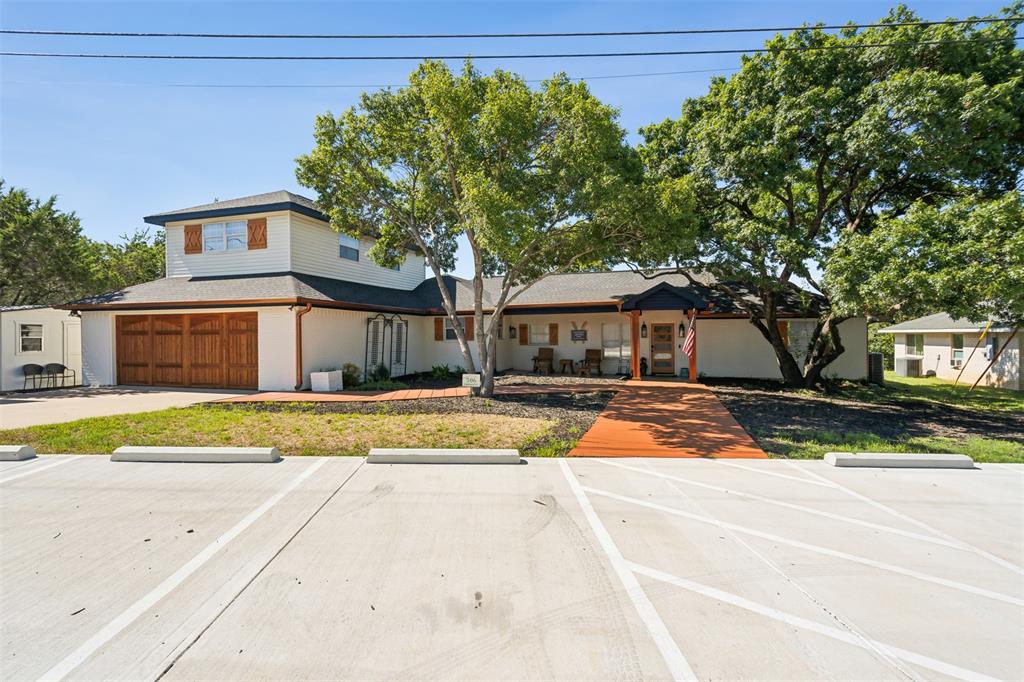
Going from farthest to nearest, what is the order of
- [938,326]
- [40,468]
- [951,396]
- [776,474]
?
[938,326] → [951,396] → [40,468] → [776,474]

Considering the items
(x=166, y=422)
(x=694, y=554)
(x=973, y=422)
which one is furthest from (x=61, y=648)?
(x=973, y=422)

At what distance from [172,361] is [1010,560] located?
1877cm

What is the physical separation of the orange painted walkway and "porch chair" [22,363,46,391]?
17.6 m

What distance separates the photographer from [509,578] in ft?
11.7

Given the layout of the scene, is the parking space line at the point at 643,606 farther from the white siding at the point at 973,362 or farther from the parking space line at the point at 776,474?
the white siding at the point at 973,362

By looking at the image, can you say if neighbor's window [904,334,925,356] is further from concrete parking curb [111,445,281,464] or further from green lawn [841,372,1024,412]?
concrete parking curb [111,445,281,464]

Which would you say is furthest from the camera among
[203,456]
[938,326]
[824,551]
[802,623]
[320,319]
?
[938,326]

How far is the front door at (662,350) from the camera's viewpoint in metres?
17.5

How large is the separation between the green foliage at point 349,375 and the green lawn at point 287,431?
4.26 meters

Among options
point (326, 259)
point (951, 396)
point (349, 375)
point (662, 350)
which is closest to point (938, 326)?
point (951, 396)

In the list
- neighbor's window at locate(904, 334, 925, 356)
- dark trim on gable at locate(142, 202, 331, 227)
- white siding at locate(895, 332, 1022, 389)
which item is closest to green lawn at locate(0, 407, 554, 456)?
dark trim on gable at locate(142, 202, 331, 227)

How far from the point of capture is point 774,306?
14648 mm

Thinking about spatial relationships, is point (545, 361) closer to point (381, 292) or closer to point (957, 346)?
point (381, 292)

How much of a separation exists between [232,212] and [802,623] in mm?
17896
